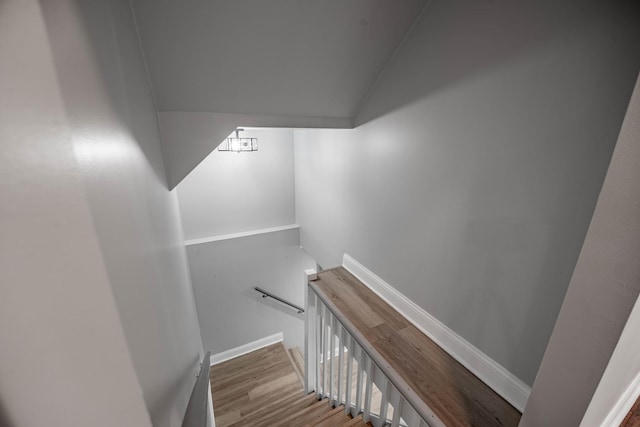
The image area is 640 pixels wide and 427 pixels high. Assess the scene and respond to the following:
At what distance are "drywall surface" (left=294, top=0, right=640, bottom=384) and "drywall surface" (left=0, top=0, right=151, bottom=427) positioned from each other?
1.35m

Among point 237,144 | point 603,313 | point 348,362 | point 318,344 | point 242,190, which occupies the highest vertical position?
point 237,144

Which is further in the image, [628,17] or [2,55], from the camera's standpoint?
[628,17]

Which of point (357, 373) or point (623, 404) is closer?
point (623, 404)

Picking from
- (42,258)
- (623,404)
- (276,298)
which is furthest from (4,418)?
(276,298)

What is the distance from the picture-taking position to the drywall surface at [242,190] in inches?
119

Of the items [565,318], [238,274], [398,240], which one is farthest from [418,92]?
[238,274]

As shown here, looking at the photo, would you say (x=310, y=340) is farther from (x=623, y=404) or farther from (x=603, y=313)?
(x=603, y=313)

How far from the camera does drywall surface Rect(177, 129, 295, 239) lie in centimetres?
301

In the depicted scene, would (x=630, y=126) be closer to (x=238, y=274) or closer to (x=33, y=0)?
(x=33, y=0)

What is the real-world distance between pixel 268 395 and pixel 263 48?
3.58 m

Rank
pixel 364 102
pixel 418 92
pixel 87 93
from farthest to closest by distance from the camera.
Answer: pixel 364 102 < pixel 418 92 < pixel 87 93

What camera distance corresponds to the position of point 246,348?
12.4ft

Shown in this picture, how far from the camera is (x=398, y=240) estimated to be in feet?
5.64

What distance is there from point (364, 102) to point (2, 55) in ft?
6.03
